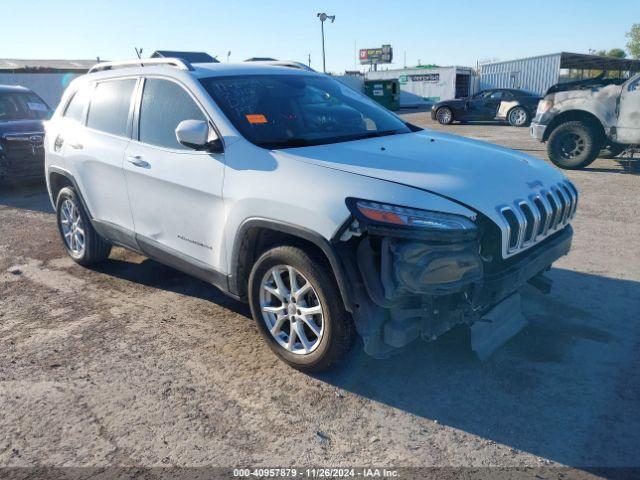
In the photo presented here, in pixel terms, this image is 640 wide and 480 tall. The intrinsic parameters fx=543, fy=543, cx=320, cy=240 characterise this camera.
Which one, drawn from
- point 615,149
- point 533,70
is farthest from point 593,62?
point 615,149

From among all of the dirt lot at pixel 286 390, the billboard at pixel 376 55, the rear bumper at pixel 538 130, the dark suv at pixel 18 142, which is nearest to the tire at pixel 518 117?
the rear bumper at pixel 538 130

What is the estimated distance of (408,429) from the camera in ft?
9.23

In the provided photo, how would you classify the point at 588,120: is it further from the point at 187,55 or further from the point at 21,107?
the point at 21,107

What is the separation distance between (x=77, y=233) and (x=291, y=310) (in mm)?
3054

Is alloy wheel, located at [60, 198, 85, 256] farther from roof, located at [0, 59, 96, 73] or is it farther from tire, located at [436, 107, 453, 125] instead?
roof, located at [0, 59, 96, 73]

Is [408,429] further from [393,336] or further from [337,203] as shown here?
[337,203]

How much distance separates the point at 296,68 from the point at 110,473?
3396 mm

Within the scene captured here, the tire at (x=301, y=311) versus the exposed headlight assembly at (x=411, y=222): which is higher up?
the exposed headlight assembly at (x=411, y=222)

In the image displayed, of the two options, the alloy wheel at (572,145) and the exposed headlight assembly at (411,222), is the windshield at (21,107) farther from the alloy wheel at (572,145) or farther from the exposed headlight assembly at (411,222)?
the alloy wheel at (572,145)

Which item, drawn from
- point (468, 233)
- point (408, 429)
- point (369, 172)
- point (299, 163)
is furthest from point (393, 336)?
point (299, 163)

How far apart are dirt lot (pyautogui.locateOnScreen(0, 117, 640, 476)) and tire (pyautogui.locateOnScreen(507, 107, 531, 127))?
16118 mm

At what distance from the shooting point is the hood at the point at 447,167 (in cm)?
292

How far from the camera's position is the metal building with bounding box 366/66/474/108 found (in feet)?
122

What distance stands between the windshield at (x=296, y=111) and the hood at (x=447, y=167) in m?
0.24
